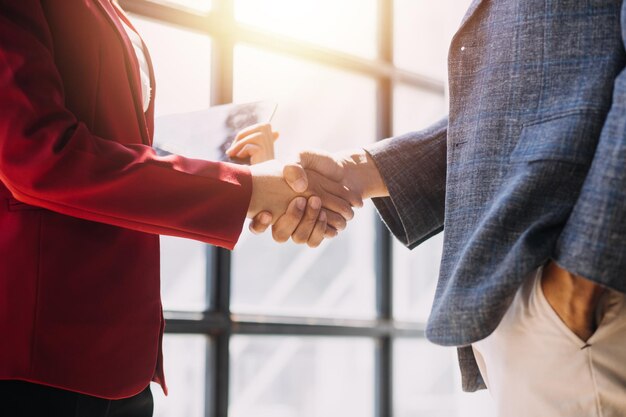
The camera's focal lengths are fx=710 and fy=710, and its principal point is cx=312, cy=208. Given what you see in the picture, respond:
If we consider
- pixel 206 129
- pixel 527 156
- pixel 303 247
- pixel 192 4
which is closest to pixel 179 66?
pixel 192 4

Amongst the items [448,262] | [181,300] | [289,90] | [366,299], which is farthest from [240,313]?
[448,262]

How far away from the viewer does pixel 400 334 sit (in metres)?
3.36

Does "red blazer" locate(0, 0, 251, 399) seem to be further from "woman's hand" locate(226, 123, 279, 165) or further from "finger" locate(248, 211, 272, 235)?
"woman's hand" locate(226, 123, 279, 165)

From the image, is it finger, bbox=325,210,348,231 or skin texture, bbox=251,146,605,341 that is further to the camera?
finger, bbox=325,210,348,231

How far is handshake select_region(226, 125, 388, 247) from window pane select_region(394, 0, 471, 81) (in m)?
2.15

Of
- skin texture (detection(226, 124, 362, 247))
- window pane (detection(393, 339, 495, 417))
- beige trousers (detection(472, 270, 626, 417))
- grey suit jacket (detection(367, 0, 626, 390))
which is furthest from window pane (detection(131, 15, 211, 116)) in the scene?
beige trousers (detection(472, 270, 626, 417))

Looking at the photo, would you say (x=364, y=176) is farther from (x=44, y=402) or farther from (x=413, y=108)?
(x=413, y=108)

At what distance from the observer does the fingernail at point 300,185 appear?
1.50 metres

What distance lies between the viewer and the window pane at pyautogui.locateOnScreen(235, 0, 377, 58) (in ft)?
9.99

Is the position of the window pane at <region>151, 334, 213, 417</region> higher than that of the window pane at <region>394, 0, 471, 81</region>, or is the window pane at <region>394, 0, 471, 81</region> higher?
the window pane at <region>394, 0, 471, 81</region>

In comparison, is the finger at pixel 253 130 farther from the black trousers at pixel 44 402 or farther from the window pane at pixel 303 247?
the window pane at pixel 303 247

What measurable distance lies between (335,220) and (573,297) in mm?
752

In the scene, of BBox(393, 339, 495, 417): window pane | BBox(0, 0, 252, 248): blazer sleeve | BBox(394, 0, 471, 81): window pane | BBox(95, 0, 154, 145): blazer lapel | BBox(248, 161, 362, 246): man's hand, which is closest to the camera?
BBox(0, 0, 252, 248): blazer sleeve

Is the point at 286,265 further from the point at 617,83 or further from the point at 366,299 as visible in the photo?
the point at 617,83
